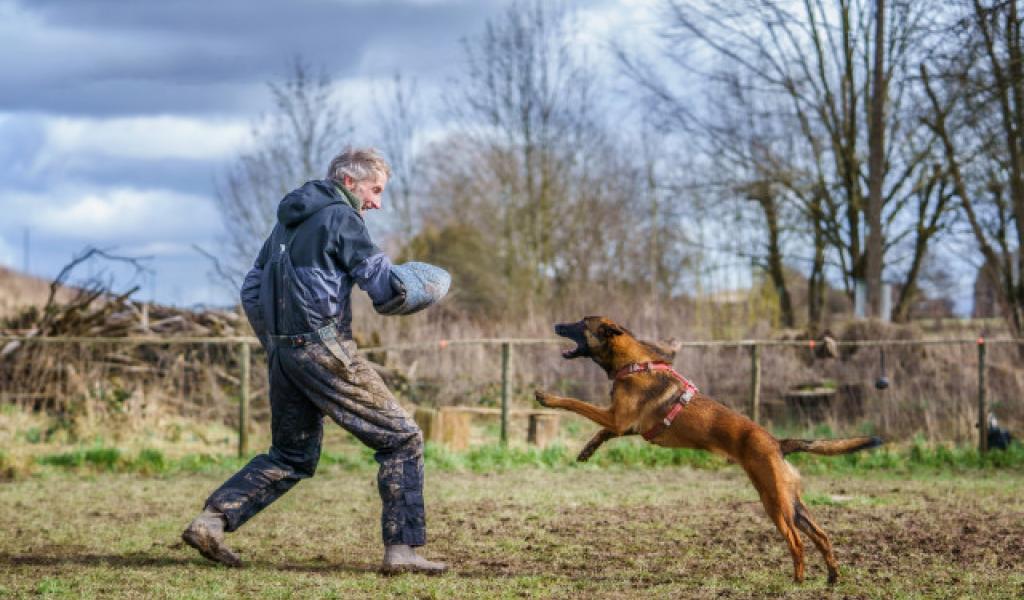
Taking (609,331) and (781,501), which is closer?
(781,501)

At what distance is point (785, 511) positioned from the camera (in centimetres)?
541

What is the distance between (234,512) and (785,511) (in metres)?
2.91

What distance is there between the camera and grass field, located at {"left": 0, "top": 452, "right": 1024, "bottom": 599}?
17.8 ft

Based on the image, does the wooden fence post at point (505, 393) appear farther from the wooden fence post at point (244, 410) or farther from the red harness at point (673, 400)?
the red harness at point (673, 400)

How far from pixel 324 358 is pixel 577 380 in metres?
11.9

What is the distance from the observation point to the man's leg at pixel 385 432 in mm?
5508

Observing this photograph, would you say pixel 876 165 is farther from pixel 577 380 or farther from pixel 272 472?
pixel 272 472

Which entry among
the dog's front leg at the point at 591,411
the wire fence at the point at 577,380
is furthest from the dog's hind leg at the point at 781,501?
the wire fence at the point at 577,380

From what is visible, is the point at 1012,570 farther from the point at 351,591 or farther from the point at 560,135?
the point at 560,135

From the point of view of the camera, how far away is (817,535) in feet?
18.0

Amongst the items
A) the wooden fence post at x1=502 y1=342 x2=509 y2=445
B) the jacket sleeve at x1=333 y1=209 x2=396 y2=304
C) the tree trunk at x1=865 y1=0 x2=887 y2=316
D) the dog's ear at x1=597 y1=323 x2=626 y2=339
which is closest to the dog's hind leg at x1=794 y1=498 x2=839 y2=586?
the dog's ear at x1=597 y1=323 x2=626 y2=339

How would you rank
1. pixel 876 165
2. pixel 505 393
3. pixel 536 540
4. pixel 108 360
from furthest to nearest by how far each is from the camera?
pixel 876 165 → pixel 108 360 → pixel 505 393 → pixel 536 540

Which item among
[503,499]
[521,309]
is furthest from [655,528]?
[521,309]

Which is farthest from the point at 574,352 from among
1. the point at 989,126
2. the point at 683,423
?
the point at 989,126
